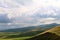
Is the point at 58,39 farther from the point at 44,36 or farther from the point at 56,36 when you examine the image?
the point at 44,36

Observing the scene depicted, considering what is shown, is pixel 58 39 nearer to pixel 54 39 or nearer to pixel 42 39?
pixel 54 39

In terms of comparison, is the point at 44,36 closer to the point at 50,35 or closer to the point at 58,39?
the point at 50,35

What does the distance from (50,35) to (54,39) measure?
698 centimetres

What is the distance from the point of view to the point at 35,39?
431 ft

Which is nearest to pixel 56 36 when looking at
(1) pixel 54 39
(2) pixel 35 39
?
(1) pixel 54 39

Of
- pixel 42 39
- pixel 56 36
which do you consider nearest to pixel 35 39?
pixel 42 39

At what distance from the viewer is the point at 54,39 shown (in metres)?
122

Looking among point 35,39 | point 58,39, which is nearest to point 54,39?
point 58,39

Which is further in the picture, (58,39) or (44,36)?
(44,36)

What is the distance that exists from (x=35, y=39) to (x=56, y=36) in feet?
50.0

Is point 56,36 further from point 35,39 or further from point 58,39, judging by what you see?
point 35,39

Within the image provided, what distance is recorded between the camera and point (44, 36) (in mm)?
130375

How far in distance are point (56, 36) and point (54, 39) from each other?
3.69 meters

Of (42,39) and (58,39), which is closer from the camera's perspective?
(58,39)
